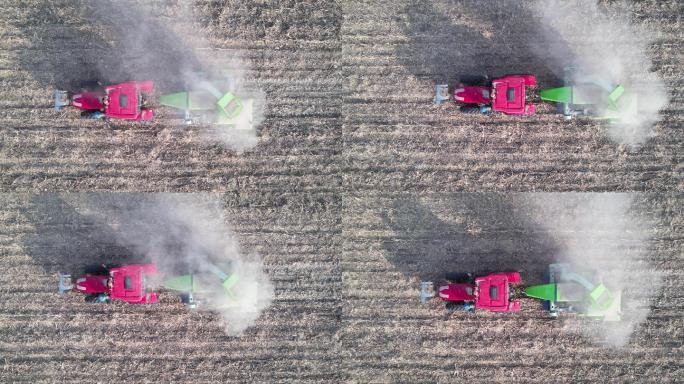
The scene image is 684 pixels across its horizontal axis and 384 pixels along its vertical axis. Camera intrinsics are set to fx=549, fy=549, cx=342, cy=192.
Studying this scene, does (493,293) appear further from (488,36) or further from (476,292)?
(488,36)

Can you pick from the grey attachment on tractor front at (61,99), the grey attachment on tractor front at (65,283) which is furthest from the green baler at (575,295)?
the grey attachment on tractor front at (61,99)

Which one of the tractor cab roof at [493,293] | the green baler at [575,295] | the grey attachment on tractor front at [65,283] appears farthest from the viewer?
the grey attachment on tractor front at [65,283]

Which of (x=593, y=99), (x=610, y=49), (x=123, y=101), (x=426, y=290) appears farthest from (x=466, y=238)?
(x=123, y=101)

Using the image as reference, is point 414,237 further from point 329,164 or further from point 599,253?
point 599,253

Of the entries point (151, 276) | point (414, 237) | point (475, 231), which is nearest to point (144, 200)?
point (151, 276)

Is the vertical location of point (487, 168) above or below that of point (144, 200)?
above

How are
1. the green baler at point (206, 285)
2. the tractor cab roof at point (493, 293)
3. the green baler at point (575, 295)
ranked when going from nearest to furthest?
the tractor cab roof at point (493, 293), the green baler at point (575, 295), the green baler at point (206, 285)

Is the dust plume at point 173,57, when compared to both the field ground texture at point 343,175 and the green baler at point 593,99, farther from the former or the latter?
the green baler at point 593,99
